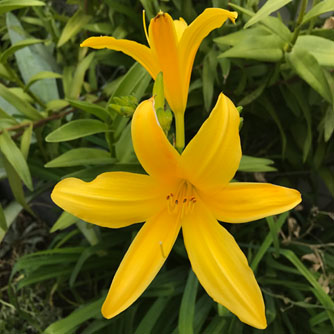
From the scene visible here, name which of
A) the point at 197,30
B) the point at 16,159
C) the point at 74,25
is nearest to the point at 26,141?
the point at 16,159

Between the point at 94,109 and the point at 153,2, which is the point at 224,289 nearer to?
the point at 94,109

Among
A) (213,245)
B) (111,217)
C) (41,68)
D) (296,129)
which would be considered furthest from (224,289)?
(41,68)

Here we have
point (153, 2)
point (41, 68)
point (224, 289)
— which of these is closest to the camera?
point (224, 289)

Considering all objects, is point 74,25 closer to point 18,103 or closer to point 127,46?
point 18,103

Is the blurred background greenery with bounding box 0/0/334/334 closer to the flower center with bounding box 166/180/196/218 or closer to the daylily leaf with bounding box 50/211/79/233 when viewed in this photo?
the daylily leaf with bounding box 50/211/79/233

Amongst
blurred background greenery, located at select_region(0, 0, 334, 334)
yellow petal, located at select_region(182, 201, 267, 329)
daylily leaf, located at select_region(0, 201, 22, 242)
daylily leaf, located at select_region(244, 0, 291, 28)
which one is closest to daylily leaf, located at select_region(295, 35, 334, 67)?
blurred background greenery, located at select_region(0, 0, 334, 334)

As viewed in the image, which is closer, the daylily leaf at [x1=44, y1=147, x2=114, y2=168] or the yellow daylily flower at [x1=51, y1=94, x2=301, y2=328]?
the yellow daylily flower at [x1=51, y1=94, x2=301, y2=328]

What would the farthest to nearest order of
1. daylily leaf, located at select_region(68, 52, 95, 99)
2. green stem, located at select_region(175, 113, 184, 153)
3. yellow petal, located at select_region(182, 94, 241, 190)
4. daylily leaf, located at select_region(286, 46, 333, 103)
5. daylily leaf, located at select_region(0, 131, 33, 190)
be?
1. daylily leaf, located at select_region(68, 52, 95, 99)
2. daylily leaf, located at select_region(0, 131, 33, 190)
3. daylily leaf, located at select_region(286, 46, 333, 103)
4. green stem, located at select_region(175, 113, 184, 153)
5. yellow petal, located at select_region(182, 94, 241, 190)
